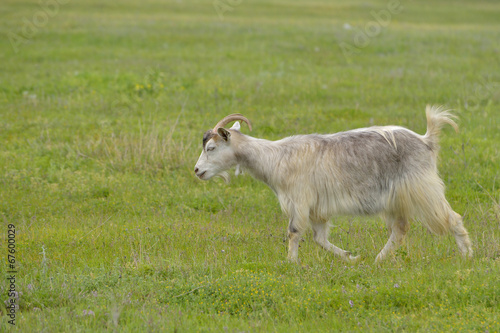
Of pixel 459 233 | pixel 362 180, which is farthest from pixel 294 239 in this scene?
pixel 459 233

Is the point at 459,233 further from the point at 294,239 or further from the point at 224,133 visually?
the point at 224,133

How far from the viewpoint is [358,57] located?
876 inches

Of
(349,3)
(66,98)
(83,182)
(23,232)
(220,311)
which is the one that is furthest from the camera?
(349,3)

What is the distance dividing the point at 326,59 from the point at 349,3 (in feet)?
95.6

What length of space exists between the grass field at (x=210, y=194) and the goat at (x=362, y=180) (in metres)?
0.32

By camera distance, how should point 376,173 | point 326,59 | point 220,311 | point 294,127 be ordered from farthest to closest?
point 326,59
point 294,127
point 376,173
point 220,311

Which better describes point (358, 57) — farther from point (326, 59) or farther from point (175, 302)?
point (175, 302)

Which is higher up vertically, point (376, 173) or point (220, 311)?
point (376, 173)

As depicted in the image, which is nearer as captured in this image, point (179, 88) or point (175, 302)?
point (175, 302)

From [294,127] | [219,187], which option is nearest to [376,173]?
[219,187]

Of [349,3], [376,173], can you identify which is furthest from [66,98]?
[349,3]

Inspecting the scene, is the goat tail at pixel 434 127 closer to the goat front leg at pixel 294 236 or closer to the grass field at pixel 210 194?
the grass field at pixel 210 194

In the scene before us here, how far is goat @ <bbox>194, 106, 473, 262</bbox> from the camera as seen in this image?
710 centimetres

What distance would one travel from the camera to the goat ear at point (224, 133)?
296 inches
